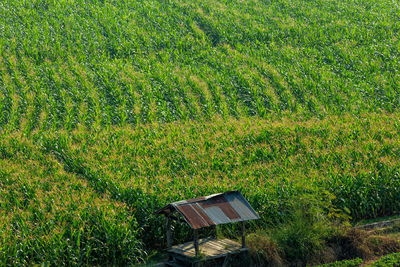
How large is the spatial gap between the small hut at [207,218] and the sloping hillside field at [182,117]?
114cm

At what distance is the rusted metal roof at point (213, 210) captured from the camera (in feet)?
40.9

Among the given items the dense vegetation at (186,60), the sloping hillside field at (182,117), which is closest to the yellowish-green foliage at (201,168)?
the sloping hillside field at (182,117)

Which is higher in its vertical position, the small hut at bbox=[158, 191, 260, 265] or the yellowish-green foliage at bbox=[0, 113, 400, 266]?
the yellowish-green foliage at bbox=[0, 113, 400, 266]

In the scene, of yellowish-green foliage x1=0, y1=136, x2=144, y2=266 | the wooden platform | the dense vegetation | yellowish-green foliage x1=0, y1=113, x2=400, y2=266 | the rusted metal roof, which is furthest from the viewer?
the dense vegetation

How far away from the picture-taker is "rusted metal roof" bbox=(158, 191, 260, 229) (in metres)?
12.5

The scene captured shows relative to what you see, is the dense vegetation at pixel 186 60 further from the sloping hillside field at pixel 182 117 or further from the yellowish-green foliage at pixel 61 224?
the yellowish-green foliage at pixel 61 224

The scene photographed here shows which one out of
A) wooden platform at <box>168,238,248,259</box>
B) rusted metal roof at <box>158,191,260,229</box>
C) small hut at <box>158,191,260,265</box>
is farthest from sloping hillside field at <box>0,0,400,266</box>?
rusted metal roof at <box>158,191,260,229</box>

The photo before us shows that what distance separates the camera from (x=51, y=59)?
27422 mm

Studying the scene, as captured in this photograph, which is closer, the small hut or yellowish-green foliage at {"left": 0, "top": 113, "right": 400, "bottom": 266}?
the small hut

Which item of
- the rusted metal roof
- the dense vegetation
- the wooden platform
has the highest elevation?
the dense vegetation

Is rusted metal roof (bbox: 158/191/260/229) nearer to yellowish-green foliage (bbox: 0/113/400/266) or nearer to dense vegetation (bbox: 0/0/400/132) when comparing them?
yellowish-green foliage (bbox: 0/113/400/266)

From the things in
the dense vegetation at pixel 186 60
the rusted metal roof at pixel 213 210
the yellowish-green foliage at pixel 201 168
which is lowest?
the rusted metal roof at pixel 213 210

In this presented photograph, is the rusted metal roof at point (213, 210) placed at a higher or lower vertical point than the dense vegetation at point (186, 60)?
lower

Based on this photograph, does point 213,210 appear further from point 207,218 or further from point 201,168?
point 201,168
